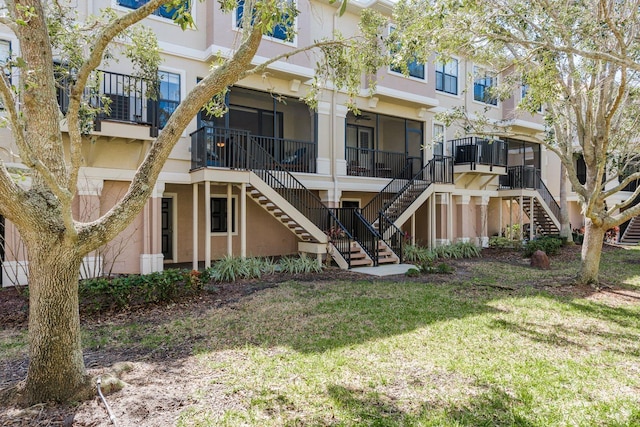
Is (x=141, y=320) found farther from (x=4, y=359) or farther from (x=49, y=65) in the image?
(x=49, y=65)

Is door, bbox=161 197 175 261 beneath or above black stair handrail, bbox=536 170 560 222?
beneath

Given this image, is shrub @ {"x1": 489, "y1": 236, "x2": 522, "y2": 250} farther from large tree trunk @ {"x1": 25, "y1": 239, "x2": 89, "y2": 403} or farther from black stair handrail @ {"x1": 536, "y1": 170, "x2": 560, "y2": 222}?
large tree trunk @ {"x1": 25, "y1": 239, "x2": 89, "y2": 403}

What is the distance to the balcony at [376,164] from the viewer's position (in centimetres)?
1550

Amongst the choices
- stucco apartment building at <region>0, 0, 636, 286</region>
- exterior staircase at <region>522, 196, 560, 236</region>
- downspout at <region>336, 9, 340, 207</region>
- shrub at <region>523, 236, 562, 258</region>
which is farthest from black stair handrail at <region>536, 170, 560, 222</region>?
downspout at <region>336, 9, 340, 207</region>

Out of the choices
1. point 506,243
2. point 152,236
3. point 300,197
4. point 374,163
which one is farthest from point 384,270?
point 506,243

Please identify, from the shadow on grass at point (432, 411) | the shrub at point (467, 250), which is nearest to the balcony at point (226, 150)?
the shadow on grass at point (432, 411)

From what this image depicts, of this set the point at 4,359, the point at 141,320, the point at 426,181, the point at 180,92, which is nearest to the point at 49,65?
the point at 4,359

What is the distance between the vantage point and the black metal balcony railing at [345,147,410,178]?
A: 15471 mm

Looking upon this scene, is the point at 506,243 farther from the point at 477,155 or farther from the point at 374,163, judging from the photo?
the point at 374,163

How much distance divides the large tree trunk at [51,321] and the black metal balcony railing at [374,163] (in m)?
12.3

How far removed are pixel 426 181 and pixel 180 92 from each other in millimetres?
9319

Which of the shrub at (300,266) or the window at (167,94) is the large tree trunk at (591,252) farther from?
the window at (167,94)

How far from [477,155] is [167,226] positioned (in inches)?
505

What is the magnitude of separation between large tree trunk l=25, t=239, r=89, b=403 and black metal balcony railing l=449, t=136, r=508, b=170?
15690 millimetres
